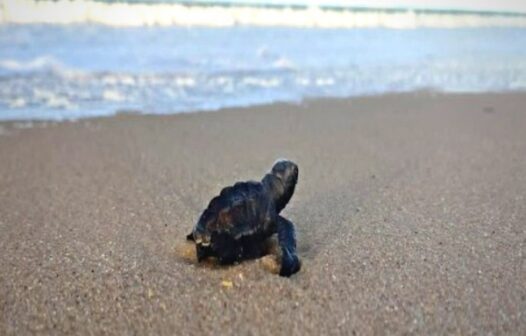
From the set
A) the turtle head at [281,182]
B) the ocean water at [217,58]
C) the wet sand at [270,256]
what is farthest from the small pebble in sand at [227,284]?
the ocean water at [217,58]

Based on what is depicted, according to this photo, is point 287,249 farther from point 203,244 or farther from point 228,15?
point 228,15

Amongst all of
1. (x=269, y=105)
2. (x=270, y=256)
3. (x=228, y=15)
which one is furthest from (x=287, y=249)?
(x=228, y=15)

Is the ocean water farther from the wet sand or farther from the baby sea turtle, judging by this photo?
the baby sea turtle

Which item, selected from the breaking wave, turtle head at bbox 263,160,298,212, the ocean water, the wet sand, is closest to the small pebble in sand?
the wet sand

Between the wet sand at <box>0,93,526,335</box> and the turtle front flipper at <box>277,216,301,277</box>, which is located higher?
the turtle front flipper at <box>277,216,301,277</box>

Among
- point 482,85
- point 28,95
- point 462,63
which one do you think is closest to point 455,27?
point 462,63
